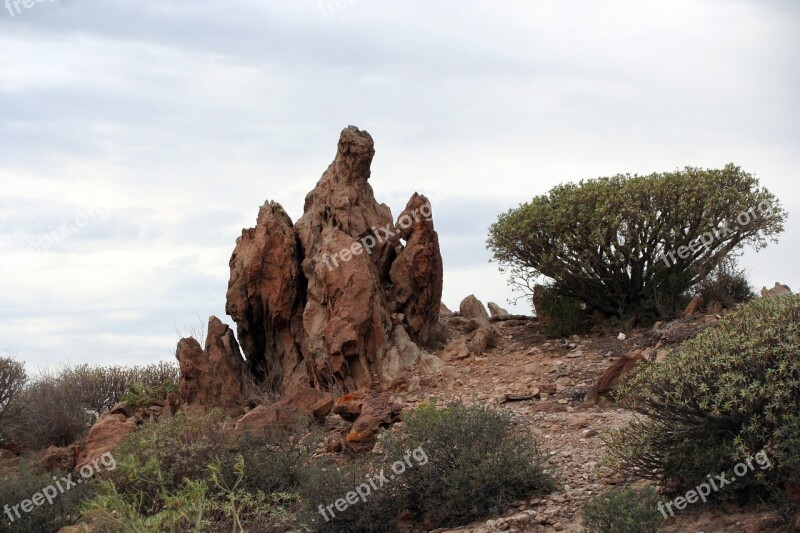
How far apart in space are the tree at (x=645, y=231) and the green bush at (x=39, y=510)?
996 centimetres

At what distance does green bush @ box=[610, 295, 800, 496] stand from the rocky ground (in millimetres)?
414

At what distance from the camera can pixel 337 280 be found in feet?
47.4

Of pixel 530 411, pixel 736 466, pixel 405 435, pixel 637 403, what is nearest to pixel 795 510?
pixel 736 466

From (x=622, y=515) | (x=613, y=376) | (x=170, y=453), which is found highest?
(x=170, y=453)

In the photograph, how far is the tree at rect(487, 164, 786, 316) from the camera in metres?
16.4

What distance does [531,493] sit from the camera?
8266mm

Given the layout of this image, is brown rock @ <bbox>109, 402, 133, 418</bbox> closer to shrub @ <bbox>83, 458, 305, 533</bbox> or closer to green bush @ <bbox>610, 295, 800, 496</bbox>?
shrub @ <bbox>83, 458, 305, 533</bbox>

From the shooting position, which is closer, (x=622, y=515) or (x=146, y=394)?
(x=622, y=515)

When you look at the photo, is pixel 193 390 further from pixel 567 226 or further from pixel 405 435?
pixel 567 226

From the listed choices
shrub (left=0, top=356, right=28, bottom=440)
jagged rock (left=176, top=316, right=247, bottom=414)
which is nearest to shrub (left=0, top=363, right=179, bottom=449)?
shrub (left=0, top=356, right=28, bottom=440)

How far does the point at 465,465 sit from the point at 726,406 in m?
2.58

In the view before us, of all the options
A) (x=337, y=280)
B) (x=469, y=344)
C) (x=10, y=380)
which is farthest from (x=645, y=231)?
(x=10, y=380)

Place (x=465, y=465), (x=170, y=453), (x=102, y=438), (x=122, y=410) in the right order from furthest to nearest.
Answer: (x=122, y=410)
(x=102, y=438)
(x=170, y=453)
(x=465, y=465)

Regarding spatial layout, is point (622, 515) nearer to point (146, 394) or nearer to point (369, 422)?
point (369, 422)
